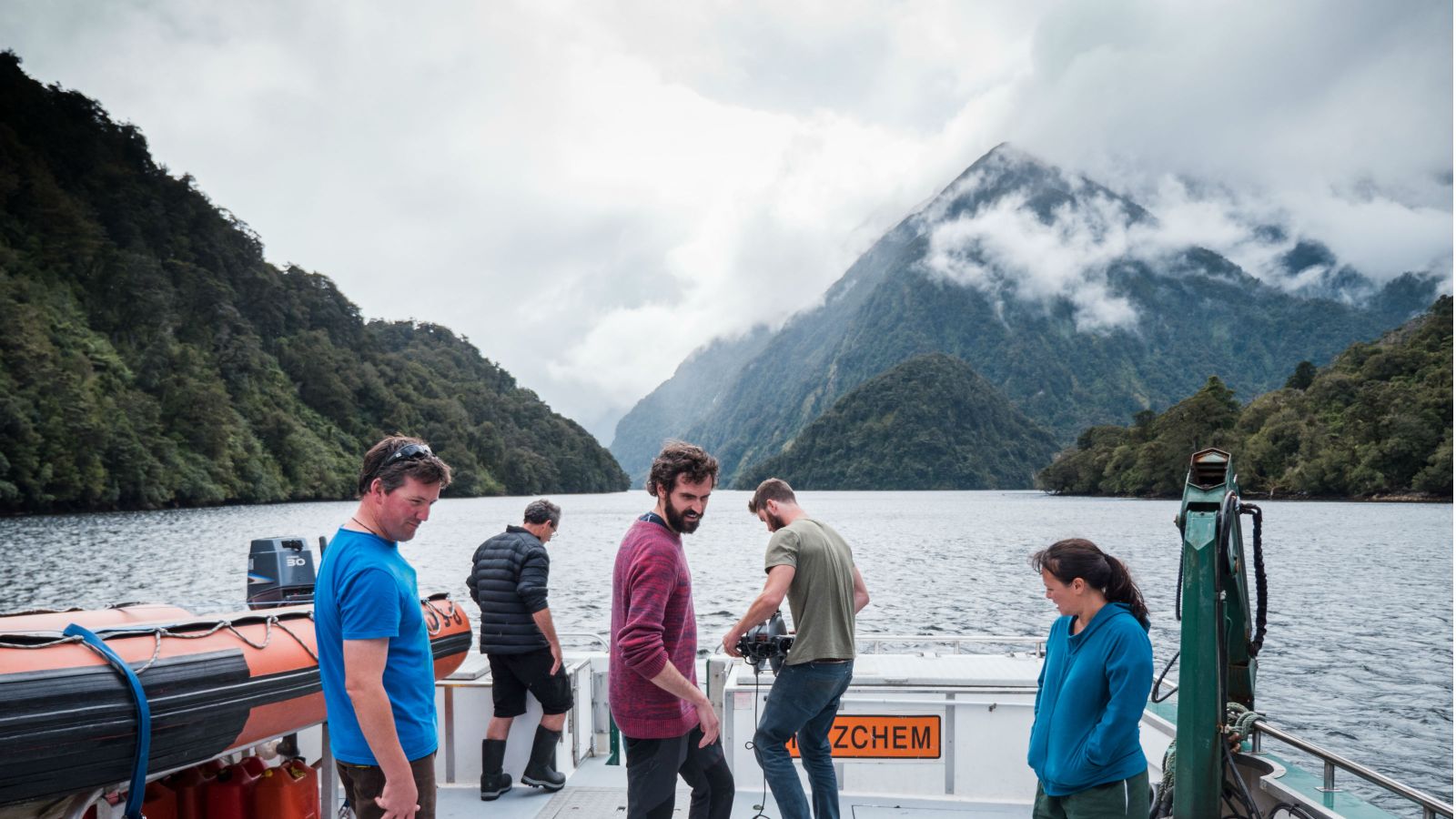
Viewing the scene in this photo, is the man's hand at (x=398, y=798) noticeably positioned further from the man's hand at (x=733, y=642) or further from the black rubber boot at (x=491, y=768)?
the black rubber boot at (x=491, y=768)

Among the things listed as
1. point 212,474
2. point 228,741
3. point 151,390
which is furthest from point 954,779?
point 151,390

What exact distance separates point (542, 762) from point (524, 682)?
1.57 feet

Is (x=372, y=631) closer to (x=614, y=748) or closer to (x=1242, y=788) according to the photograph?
(x=1242, y=788)

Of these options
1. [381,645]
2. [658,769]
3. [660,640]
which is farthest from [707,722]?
[381,645]

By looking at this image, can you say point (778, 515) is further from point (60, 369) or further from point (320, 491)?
point (320, 491)

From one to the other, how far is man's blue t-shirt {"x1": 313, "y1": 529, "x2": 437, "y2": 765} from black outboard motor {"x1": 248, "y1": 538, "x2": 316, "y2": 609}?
11.4ft

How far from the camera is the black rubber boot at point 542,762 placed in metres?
4.57

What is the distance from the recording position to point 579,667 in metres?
5.16

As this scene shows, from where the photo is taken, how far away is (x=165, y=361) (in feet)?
206

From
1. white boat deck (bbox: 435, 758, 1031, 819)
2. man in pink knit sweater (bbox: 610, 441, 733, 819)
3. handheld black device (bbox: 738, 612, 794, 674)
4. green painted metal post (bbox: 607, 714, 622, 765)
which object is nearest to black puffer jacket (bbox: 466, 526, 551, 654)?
white boat deck (bbox: 435, 758, 1031, 819)

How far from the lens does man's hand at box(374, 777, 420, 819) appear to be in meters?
1.99

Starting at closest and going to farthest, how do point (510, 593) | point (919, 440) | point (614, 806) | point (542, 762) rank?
point (510, 593) → point (614, 806) → point (542, 762) → point (919, 440)

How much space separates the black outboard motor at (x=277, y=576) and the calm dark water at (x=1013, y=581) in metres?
9.79

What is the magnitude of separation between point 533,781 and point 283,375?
8584 centimetres
